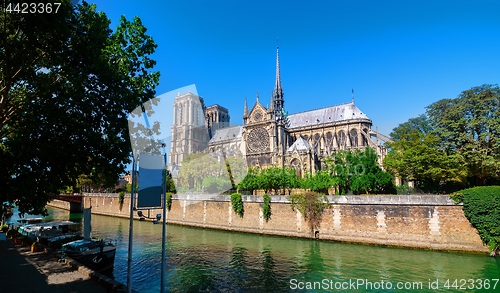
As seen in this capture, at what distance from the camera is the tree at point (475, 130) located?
2325 centimetres

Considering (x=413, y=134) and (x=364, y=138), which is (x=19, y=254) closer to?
(x=413, y=134)

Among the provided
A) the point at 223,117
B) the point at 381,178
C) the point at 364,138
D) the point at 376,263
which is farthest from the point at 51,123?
the point at 223,117

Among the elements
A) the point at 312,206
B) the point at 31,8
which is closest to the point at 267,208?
the point at 312,206

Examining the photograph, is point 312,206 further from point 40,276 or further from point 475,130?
point 40,276

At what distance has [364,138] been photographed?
5134 centimetres

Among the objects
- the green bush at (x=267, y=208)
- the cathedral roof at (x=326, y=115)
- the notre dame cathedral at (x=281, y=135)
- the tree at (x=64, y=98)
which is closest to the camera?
the tree at (x=64, y=98)

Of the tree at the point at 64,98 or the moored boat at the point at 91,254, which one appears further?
the moored boat at the point at 91,254

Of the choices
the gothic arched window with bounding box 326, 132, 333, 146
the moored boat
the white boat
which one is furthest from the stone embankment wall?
the gothic arched window with bounding box 326, 132, 333, 146

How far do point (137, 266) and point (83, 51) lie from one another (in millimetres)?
12170

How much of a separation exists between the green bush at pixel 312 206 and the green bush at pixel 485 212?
9.58 metres

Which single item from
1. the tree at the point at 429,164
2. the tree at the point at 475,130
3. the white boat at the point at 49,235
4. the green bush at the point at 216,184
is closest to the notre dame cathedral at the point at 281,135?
the green bush at the point at 216,184

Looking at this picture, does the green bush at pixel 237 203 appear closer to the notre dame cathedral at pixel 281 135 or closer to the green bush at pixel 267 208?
the green bush at pixel 267 208

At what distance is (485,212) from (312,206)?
11.5 m

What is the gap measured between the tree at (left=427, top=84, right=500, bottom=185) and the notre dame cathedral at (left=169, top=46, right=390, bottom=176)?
15.0 metres
